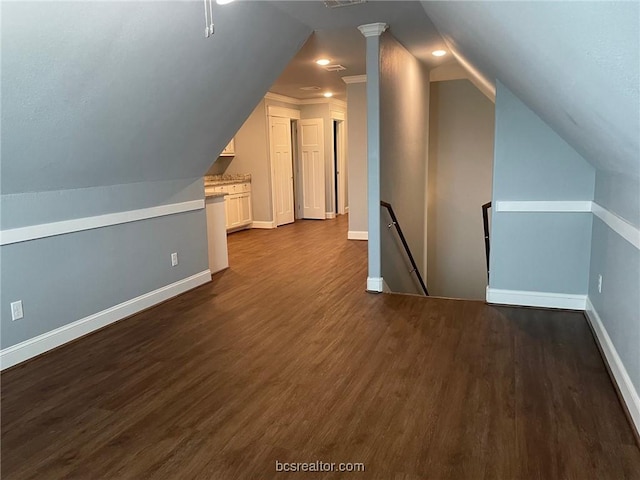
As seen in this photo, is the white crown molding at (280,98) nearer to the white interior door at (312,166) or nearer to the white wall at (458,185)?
the white interior door at (312,166)

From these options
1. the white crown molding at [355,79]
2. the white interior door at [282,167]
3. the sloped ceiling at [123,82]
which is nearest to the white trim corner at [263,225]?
the white interior door at [282,167]

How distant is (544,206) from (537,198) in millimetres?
84

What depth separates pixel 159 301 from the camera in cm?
429

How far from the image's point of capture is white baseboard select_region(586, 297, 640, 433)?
7.39 ft

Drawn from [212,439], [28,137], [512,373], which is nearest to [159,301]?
[28,137]

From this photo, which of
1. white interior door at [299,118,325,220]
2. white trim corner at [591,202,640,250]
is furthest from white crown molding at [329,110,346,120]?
white trim corner at [591,202,640,250]

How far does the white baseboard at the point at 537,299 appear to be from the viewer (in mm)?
3793

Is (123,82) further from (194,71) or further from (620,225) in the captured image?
(620,225)

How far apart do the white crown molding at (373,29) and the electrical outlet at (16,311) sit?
139 inches

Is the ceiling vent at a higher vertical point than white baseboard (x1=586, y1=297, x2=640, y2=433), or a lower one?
higher

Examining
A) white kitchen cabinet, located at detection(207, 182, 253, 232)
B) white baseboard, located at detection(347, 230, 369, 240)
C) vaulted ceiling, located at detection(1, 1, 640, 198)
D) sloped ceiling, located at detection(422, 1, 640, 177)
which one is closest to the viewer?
sloped ceiling, located at detection(422, 1, 640, 177)

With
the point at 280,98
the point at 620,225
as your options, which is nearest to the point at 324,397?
the point at 620,225

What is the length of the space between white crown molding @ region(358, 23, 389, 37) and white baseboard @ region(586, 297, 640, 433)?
2.94 m

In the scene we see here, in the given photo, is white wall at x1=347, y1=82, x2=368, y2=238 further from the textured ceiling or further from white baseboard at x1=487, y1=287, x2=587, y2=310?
white baseboard at x1=487, y1=287, x2=587, y2=310
